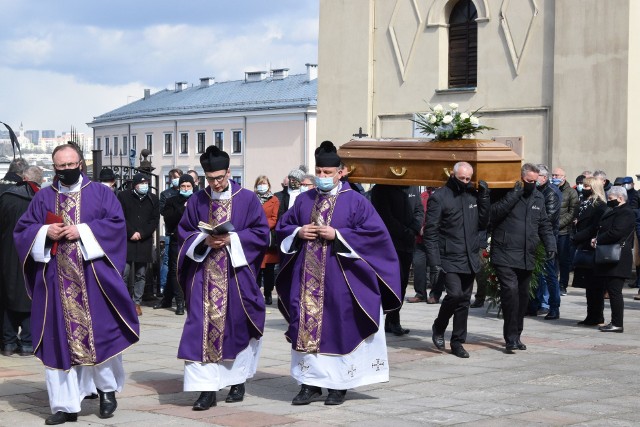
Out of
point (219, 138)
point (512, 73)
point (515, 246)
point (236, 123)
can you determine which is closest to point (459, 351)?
point (515, 246)

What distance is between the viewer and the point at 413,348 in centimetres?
1209

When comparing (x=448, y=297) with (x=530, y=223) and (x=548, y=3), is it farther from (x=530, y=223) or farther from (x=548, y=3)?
(x=548, y=3)

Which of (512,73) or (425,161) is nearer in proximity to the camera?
(425,161)

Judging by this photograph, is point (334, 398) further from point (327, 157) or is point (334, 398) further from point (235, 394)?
point (327, 157)

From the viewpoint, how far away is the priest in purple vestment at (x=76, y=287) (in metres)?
8.55

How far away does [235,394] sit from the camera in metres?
9.10

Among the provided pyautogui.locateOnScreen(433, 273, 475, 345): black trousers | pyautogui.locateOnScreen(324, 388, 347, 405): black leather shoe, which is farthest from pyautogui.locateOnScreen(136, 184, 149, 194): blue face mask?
pyautogui.locateOnScreen(324, 388, 347, 405): black leather shoe

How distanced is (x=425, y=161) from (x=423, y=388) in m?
2.95

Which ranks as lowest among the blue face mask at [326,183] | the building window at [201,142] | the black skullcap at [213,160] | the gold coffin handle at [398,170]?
the blue face mask at [326,183]

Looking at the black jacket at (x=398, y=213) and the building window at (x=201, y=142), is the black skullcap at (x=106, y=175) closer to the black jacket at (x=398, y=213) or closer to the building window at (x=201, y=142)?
the black jacket at (x=398, y=213)

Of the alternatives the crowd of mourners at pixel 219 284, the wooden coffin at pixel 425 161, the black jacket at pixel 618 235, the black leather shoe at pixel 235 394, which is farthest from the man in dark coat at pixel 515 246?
the black leather shoe at pixel 235 394

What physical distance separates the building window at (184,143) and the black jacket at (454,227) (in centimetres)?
5814

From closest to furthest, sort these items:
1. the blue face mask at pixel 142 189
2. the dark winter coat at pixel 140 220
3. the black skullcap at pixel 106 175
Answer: the black skullcap at pixel 106 175 → the dark winter coat at pixel 140 220 → the blue face mask at pixel 142 189

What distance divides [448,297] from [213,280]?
3.17 meters
